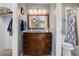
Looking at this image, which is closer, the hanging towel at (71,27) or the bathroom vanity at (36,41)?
the hanging towel at (71,27)

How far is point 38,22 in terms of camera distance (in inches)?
170

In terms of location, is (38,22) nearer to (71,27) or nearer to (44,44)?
(44,44)

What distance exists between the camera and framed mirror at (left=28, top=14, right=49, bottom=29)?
421cm

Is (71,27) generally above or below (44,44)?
above

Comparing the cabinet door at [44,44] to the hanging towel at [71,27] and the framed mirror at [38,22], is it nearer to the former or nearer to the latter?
the framed mirror at [38,22]

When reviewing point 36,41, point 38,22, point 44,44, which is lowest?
point 44,44

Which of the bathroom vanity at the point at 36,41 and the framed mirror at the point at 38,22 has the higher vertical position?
the framed mirror at the point at 38,22

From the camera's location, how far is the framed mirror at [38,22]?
4207 mm

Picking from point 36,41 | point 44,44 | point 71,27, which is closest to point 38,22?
point 36,41

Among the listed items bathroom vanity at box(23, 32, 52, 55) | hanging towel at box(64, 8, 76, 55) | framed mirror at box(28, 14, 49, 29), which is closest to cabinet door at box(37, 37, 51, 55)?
bathroom vanity at box(23, 32, 52, 55)

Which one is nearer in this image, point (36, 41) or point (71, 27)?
point (71, 27)

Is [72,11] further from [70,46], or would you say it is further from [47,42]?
[47,42]

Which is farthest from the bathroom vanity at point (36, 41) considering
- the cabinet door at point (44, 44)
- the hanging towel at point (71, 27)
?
the hanging towel at point (71, 27)

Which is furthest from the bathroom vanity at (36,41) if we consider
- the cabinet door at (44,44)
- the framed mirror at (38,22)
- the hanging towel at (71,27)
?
the hanging towel at (71,27)
